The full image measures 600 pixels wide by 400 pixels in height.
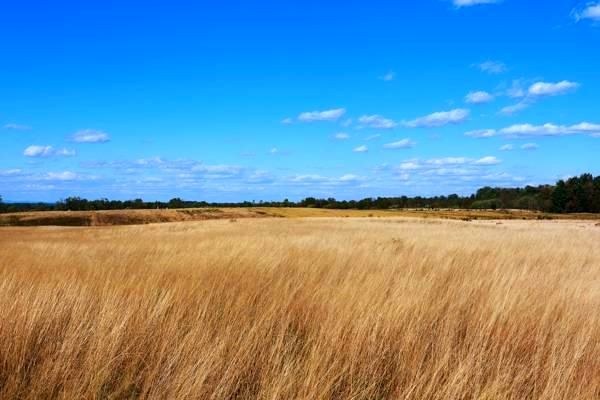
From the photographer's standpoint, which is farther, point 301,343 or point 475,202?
point 475,202

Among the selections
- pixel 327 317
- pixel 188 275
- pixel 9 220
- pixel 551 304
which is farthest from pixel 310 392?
pixel 9 220

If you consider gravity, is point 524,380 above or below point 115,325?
below

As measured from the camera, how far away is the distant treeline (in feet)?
320

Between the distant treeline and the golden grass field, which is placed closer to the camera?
the golden grass field

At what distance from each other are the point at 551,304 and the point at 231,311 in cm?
307

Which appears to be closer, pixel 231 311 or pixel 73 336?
pixel 73 336

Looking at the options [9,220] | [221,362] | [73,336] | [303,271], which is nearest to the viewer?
[221,362]

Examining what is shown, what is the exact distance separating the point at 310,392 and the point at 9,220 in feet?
205

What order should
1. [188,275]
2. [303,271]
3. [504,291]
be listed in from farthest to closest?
[303,271] → [188,275] → [504,291]

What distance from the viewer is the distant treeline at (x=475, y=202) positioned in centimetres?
9747

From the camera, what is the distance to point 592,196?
104125mm

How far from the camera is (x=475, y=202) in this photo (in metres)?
123

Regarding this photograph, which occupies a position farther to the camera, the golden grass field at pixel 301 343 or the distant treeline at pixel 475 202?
the distant treeline at pixel 475 202

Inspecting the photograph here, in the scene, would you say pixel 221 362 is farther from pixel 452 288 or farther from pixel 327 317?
pixel 452 288
